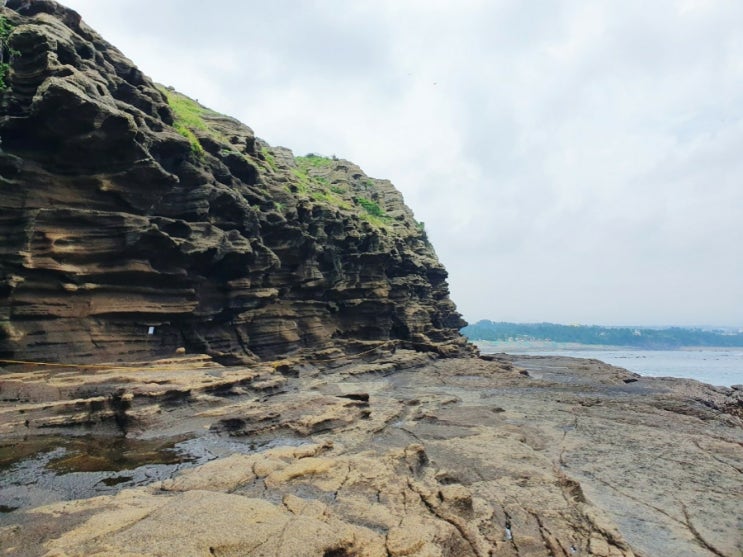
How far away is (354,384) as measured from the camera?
35.6 m

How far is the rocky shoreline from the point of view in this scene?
8.56 meters

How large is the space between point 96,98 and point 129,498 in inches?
806

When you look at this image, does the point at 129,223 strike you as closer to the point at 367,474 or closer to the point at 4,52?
the point at 4,52

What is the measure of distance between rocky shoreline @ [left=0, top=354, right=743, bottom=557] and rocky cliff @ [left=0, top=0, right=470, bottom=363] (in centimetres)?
357

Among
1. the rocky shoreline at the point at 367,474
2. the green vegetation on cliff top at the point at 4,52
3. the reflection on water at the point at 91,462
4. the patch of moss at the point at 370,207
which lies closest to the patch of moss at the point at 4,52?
the green vegetation on cliff top at the point at 4,52

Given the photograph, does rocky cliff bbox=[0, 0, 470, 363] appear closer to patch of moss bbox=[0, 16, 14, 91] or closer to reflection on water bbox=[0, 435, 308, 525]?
A: patch of moss bbox=[0, 16, 14, 91]

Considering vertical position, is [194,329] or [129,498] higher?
[194,329]

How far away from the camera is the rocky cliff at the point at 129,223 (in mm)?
21547

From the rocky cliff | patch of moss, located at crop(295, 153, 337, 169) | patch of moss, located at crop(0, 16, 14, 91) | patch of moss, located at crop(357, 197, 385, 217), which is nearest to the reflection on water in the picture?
the rocky cliff

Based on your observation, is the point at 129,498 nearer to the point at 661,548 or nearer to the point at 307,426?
the point at 307,426

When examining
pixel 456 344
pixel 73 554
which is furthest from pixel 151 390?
pixel 456 344

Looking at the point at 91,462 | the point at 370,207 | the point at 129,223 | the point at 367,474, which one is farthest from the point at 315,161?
the point at 367,474

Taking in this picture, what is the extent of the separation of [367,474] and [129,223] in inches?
778

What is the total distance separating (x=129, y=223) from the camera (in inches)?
973
